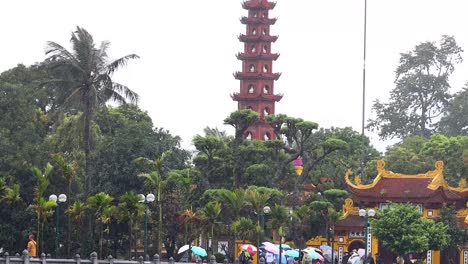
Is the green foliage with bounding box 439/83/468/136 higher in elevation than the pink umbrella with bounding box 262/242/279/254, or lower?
higher

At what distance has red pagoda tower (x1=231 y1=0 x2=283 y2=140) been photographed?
79.1 meters

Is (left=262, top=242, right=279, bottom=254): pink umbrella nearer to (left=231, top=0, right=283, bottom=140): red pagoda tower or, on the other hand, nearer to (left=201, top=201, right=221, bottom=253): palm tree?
(left=201, top=201, right=221, bottom=253): palm tree

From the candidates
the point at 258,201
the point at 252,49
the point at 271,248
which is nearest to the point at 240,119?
the point at 258,201

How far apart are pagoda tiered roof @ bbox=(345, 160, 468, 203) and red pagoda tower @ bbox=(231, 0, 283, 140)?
718 inches

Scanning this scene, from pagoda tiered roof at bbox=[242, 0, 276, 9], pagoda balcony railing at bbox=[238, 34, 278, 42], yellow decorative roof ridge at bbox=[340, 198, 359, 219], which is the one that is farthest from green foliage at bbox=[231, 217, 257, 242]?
pagoda tiered roof at bbox=[242, 0, 276, 9]

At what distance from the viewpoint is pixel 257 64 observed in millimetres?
79688

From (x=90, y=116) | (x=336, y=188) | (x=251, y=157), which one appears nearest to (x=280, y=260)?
(x=90, y=116)

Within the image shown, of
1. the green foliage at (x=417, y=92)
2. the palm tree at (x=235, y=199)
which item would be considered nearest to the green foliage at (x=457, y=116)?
the green foliage at (x=417, y=92)

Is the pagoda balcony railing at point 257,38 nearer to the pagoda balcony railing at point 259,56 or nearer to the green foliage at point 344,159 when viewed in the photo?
the pagoda balcony railing at point 259,56

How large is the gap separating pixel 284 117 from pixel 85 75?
41.9 ft

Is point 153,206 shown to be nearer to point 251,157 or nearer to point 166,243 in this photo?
point 166,243

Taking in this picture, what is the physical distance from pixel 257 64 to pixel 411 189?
21.9 metres

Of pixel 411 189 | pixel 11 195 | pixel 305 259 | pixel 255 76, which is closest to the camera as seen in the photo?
pixel 305 259

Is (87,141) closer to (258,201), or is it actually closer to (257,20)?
(258,201)
